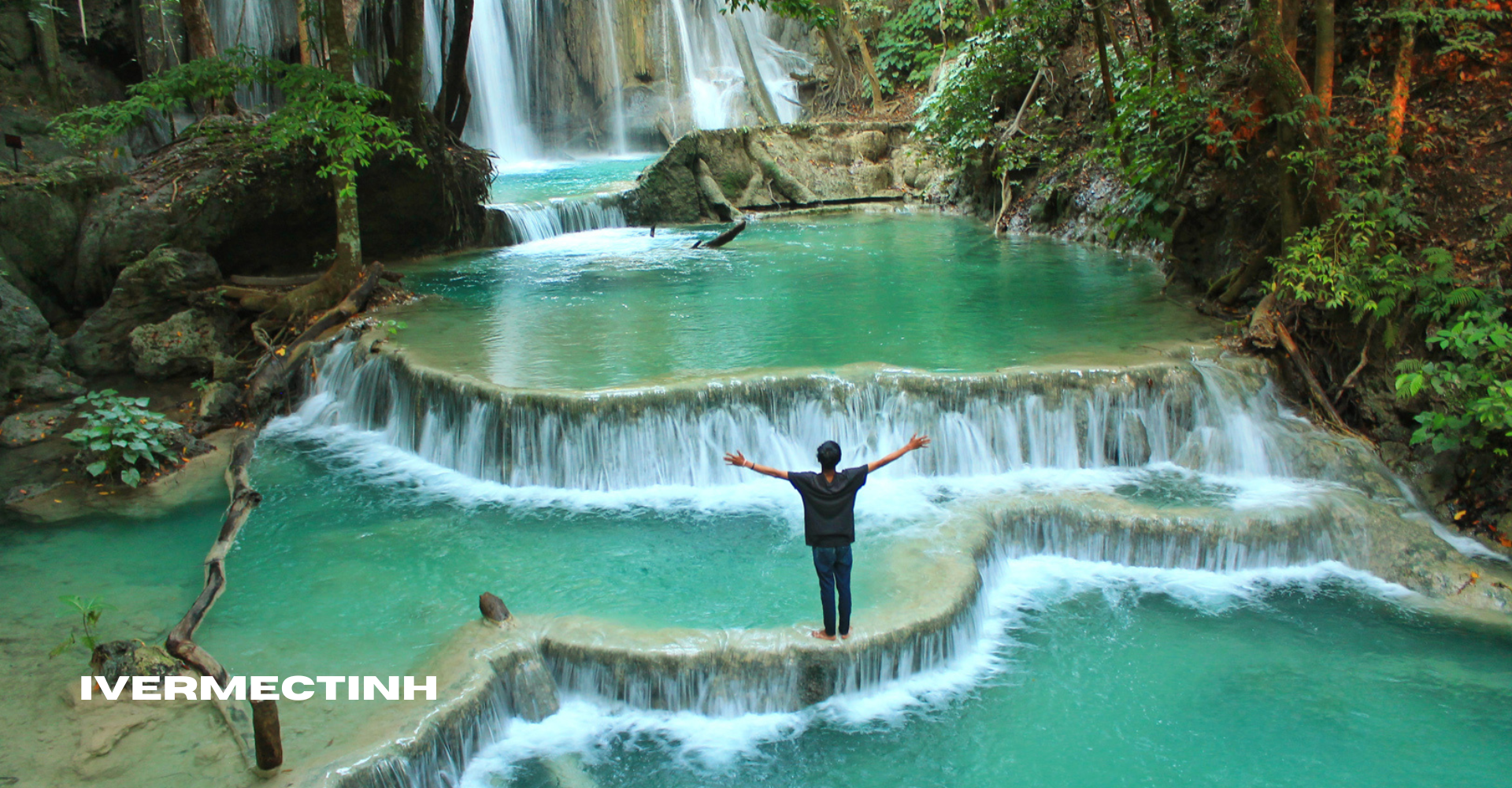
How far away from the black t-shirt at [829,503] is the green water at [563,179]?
13.1 metres

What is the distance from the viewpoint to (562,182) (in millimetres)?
22438

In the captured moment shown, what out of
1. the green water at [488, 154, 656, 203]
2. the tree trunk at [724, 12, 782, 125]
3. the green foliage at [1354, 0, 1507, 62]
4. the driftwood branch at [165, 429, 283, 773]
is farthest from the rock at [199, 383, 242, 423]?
the tree trunk at [724, 12, 782, 125]

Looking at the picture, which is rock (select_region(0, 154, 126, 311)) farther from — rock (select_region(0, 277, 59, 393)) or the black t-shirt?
the black t-shirt

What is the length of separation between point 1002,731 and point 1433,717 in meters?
2.43

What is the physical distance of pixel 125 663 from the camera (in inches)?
209

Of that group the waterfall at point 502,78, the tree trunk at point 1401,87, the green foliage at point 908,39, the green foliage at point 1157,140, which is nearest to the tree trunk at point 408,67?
the green foliage at point 1157,140

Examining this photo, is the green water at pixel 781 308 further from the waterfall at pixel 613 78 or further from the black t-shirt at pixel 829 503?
the waterfall at pixel 613 78

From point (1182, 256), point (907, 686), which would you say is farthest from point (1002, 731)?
point (1182, 256)

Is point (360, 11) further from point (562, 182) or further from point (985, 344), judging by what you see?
point (985, 344)

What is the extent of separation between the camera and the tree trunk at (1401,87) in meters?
8.12

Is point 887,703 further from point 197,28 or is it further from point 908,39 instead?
point 908,39

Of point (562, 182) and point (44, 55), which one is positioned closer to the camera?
point (44, 55)

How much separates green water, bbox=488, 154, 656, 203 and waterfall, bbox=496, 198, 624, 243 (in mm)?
570

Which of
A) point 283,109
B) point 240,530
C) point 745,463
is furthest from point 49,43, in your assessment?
point 745,463
